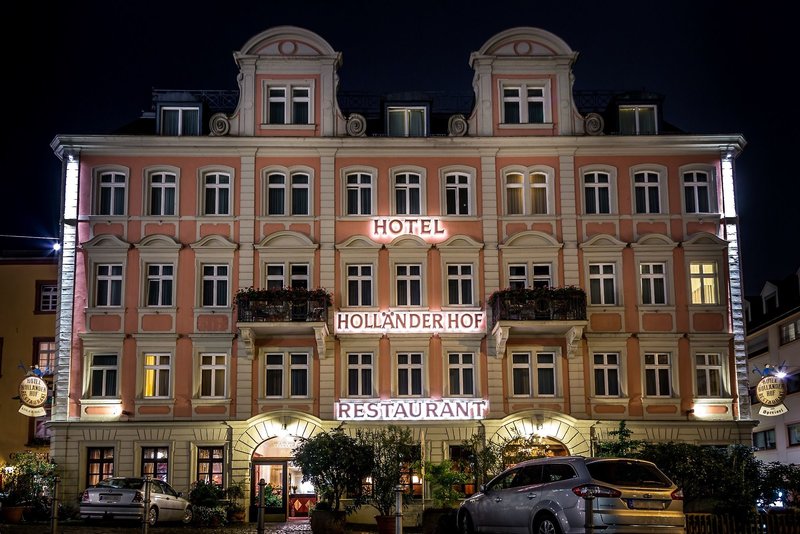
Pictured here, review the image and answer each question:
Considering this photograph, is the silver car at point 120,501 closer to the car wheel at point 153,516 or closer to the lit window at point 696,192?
the car wheel at point 153,516

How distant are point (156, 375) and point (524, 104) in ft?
58.4

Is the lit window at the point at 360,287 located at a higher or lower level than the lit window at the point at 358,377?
higher

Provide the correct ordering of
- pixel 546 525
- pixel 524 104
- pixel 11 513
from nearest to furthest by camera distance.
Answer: pixel 546 525 < pixel 11 513 < pixel 524 104

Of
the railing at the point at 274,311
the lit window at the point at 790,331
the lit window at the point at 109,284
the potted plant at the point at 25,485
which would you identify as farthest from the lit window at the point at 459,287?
the lit window at the point at 790,331

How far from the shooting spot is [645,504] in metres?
20.4

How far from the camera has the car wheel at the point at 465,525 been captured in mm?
24253

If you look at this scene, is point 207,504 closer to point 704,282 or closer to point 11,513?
point 11,513

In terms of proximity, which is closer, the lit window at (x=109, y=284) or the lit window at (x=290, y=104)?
the lit window at (x=109, y=284)

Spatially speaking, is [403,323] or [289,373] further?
[403,323]

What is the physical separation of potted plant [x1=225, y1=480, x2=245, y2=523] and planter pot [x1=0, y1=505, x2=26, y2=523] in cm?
707

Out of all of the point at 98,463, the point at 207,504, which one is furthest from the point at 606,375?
the point at 98,463

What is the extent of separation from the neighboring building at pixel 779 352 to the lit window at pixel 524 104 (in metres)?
18.3

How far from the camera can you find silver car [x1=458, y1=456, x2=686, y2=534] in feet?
66.1

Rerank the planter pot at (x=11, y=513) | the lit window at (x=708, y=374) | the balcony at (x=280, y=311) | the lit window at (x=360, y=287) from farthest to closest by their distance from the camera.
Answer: the lit window at (x=360, y=287)
the lit window at (x=708, y=374)
the balcony at (x=280, y=311)
the planter pot at (x=11, y=513)
